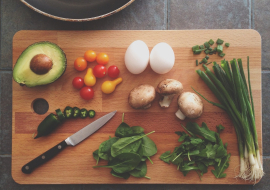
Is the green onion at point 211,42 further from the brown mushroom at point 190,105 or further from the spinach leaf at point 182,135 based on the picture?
the spinach leaf at point 182,135

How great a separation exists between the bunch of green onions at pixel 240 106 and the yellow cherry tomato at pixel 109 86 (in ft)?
1.47

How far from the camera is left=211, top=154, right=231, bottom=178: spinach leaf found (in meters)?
1.13

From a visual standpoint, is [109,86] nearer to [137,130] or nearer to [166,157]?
[137,130]

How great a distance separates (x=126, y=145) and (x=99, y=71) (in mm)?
415

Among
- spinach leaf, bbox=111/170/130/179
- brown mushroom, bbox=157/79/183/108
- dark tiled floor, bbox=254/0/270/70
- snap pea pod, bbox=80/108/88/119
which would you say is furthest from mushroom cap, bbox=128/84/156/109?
dark tiled floor, bbox=254/0/270/70

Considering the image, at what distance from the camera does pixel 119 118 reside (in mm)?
1180

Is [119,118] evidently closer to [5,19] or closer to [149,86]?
[149,86]

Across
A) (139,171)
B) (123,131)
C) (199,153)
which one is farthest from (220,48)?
(139,171)

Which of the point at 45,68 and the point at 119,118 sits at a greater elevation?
the point at 45,68

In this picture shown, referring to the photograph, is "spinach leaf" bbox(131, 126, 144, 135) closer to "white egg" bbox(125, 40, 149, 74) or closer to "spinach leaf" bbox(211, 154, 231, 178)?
"white egg" bbox(125, 40, 149, 74)

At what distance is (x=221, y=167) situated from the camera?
1.13m

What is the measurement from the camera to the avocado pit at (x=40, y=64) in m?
0.99
